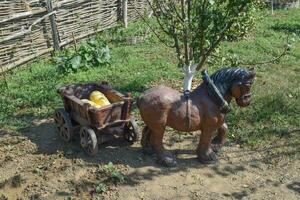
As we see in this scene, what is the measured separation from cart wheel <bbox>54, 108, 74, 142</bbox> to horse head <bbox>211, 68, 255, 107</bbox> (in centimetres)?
219

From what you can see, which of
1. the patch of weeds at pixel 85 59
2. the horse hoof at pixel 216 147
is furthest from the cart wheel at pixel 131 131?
the patch of weeds at pixel 85 59

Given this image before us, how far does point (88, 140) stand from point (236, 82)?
2164 millimetres

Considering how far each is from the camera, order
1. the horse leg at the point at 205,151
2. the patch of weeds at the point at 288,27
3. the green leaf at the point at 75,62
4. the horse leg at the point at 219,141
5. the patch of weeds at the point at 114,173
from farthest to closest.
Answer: the patch of weeds at the point at 288,27 < the green leaf at the point at 75,62 < the horse leg at the point at 219,141 < the horse leg at the point at 205,151 < the patch of weeds at the point at 114,173

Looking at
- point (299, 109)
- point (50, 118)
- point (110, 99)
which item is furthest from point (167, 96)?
point (299, 109)

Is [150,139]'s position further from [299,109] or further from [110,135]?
[299,109]

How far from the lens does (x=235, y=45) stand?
11562mm

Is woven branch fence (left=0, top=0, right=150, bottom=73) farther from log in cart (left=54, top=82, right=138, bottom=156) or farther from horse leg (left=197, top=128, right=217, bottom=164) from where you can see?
horse leg (left=197, top=128, right=217, bottom=164)

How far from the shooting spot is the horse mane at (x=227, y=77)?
5.45 meters

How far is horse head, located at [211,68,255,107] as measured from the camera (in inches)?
215

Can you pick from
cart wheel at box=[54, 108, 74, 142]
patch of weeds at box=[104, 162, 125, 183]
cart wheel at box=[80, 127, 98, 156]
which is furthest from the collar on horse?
cart wheel at box=[54, 108, 74, 142]

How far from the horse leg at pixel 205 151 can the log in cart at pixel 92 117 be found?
100 cm

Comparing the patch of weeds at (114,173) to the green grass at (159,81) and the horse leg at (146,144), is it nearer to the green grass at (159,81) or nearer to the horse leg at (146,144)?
the horse leg at (146,144)

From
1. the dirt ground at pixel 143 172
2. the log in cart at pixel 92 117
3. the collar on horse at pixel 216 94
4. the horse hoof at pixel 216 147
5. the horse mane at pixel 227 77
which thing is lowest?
the dirt ground at pixel 143 172

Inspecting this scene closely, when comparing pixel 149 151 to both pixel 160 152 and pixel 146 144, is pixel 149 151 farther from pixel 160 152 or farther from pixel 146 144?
pixel 160 152
